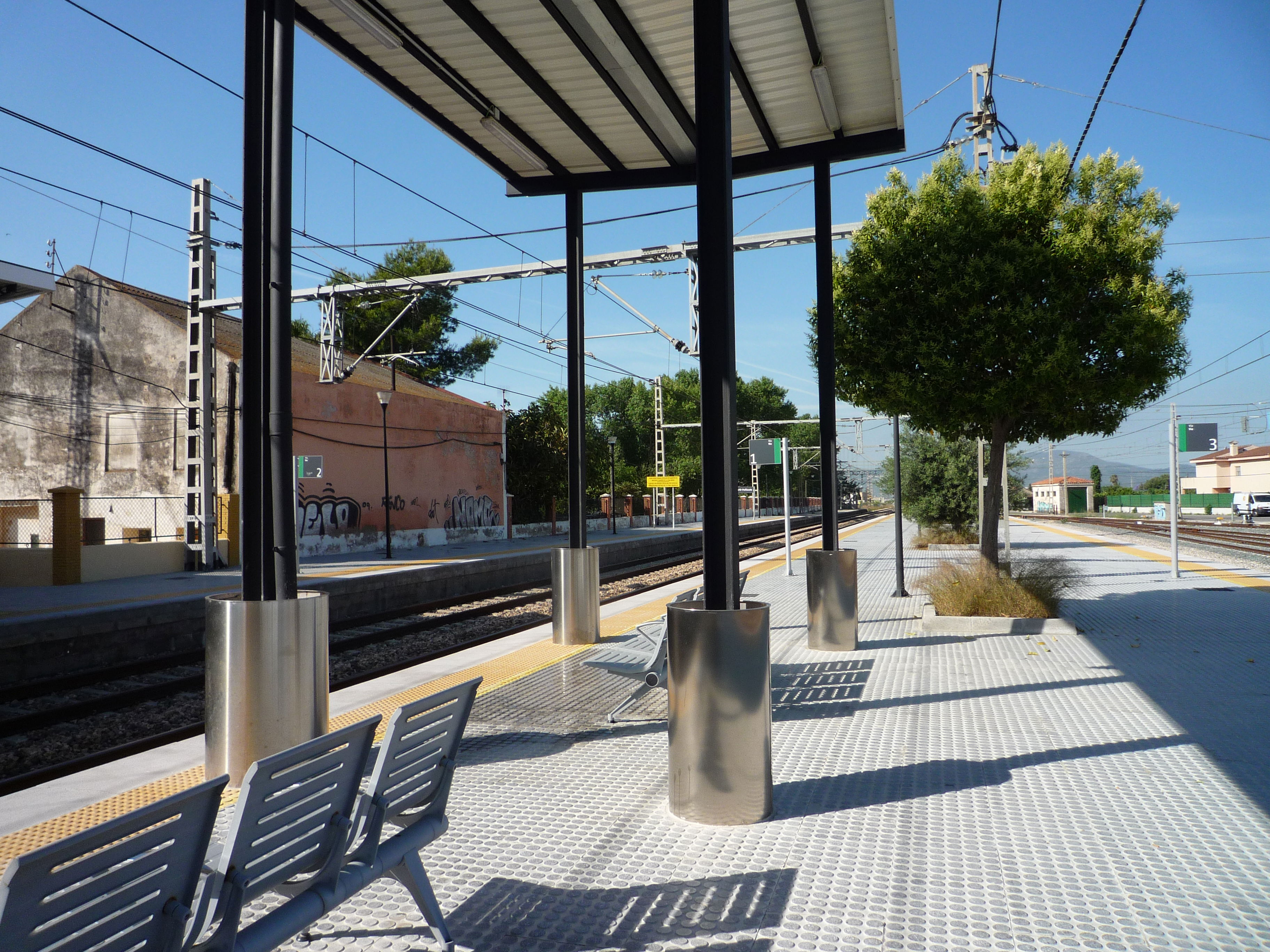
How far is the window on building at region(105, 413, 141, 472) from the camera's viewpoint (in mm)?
27766

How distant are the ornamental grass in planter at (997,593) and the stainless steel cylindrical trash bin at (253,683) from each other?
789cm

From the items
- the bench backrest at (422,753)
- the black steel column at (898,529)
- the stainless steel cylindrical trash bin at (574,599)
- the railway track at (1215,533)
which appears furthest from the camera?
the railway track at (1215,533)

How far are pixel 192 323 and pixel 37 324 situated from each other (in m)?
13.7

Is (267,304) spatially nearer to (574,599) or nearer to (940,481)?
(574,599)

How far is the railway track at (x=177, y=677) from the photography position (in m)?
6.94

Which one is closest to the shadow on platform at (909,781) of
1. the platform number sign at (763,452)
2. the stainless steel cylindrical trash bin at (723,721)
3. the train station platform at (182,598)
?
the stainless steel cylindrical trash bin at (723,721)

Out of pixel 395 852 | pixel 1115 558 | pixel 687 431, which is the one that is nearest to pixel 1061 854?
pixel 395 852

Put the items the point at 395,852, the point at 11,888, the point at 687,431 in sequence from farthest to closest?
the point at 687,431 < the point at 395,852 < the point at 11,888

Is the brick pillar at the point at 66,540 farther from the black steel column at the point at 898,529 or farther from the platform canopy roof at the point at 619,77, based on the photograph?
the black steel column at the point at 898,529

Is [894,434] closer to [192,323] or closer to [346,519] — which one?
[192,323]

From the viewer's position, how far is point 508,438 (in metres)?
40.6

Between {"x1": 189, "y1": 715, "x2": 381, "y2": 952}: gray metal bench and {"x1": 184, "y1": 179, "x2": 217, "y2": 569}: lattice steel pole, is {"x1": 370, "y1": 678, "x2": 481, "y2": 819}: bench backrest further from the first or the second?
{"x1": 184, "y1": 179, "x2": 217, "y2": 569}: lattice steel pole

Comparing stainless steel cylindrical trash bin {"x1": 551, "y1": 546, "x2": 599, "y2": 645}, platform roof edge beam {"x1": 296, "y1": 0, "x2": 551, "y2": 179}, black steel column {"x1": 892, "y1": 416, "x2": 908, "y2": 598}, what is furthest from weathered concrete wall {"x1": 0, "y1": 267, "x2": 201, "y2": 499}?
black steel column {"x1": 892, "y1": 416, "x2": 908, "y2": 598}

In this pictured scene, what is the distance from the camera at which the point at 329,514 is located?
2853 centimetres
